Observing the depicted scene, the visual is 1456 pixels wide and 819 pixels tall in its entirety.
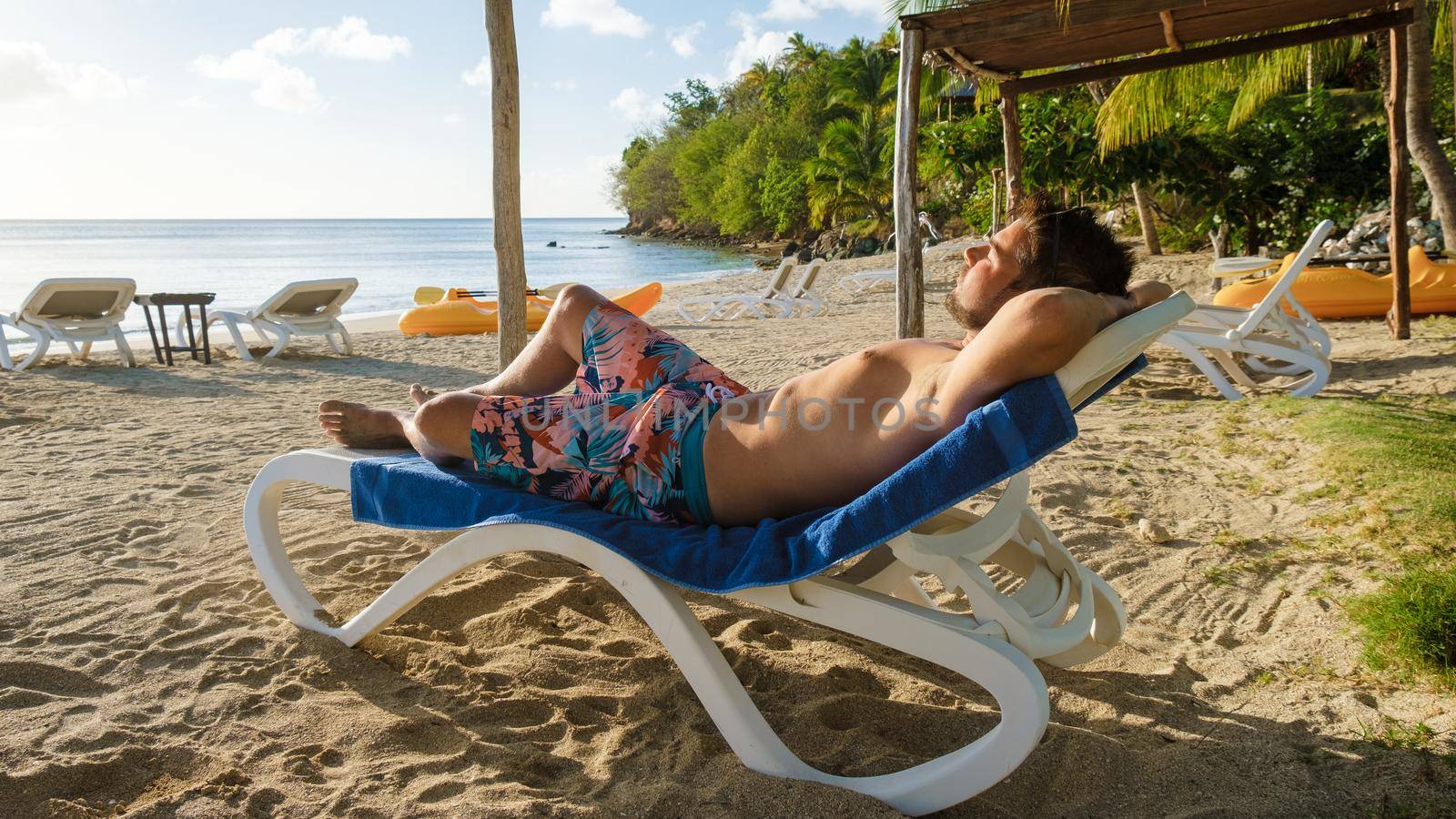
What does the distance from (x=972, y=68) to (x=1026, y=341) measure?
19.0 ft

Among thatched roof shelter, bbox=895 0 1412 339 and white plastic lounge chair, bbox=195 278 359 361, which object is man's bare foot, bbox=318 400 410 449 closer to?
thatched roof shelter, bbox=895 0 1412 339

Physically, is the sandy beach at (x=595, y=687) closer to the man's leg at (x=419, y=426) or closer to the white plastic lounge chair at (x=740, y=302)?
the man's leg at (x=419, y=426)

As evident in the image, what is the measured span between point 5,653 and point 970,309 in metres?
2.47

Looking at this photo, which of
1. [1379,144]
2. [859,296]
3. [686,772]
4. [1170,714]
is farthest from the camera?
[859,296]

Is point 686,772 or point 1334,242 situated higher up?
point 1334,242

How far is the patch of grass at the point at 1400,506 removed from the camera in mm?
2201

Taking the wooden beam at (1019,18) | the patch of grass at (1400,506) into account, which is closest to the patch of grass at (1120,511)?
the patch of grass at (1400,506)

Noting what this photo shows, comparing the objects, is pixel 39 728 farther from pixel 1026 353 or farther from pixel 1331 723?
pixel 1331 723

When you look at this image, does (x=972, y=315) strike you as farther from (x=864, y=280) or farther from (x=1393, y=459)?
(x=864, y=280)

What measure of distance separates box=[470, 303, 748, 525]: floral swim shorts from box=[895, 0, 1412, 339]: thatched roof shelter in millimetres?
3692

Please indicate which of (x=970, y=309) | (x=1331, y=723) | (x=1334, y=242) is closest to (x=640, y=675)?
(x=970, y=309)

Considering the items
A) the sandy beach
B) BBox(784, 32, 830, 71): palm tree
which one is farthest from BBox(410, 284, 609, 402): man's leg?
BBox(784, 32, 830, 71): palm tree

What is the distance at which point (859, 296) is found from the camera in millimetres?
14367

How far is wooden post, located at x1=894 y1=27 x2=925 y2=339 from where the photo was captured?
18.8 ft
